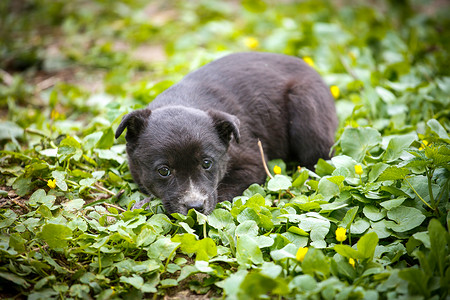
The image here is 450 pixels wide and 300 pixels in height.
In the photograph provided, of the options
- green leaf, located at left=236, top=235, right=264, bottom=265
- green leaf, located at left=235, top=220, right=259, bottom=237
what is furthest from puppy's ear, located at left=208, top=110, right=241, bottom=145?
green leaf, located at left=236, top=235, right=264, bottom=265

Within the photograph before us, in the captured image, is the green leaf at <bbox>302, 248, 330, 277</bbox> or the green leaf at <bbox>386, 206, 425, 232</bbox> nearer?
the green leaf at <bbox>302, 248, 330, 277</bbox>

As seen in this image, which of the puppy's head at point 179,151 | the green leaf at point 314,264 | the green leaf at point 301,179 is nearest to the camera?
the green leaf at point 314,264

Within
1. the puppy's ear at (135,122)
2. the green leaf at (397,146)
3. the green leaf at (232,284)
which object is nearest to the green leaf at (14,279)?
the green leaf at (232,284)

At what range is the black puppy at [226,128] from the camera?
145 inches

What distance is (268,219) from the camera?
3428 millimetres

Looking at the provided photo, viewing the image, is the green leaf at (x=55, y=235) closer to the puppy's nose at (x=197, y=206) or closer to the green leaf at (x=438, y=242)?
the puppy's nose at (x=197, y=206)

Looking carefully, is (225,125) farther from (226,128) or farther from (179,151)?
(179,151)

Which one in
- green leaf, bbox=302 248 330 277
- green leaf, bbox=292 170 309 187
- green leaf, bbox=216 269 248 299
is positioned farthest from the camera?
green leaf, bbox=292 170 309 187

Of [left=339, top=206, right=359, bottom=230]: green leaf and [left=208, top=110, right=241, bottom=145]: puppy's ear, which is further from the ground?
[left=208, top=110, right=241, bottom=145]: puppy's ear

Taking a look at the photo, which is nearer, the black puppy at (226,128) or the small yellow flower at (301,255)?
the small yellow flower at (301,255)

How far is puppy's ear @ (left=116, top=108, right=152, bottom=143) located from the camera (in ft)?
12.1

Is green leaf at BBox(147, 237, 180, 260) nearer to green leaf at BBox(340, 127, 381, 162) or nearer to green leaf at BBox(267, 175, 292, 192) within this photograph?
green leaf at BBox(267, 175, 292, 192)

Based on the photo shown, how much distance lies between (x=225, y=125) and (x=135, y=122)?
80cm

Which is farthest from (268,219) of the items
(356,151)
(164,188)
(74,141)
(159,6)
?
(159,6)
